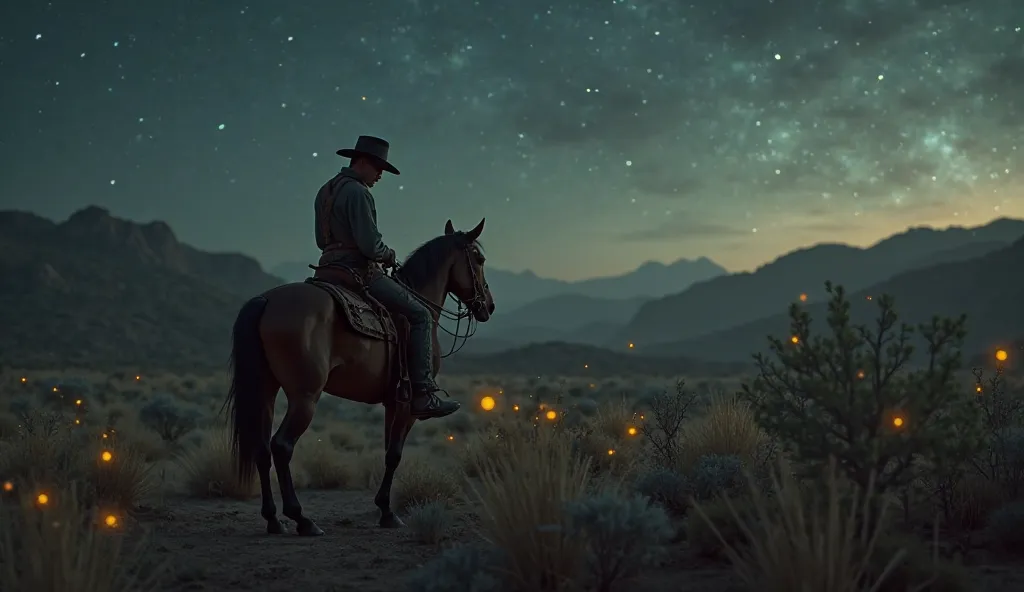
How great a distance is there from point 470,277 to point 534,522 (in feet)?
13.8

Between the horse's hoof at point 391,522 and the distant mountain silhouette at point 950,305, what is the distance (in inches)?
2702

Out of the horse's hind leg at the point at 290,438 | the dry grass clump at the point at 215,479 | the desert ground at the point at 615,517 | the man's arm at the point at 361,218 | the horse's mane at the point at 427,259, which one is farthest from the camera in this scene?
the dry grass clump at the point at 215,479

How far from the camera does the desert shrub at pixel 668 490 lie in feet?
22.8

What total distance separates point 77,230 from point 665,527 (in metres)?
99.5

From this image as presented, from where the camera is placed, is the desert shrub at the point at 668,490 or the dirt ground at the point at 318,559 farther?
the desert shrub at the point at 668,490

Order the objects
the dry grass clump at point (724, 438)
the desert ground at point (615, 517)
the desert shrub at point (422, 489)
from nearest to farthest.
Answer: the desert ground at point (615, 517) < the desert shrub at point (422, 489) < the dry grass clump at point (724, 438)

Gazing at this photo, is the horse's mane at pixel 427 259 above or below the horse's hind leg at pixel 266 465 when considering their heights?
above

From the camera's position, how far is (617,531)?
387 cm

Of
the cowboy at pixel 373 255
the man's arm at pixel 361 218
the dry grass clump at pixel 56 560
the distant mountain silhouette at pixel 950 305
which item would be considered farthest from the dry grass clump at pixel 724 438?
the distant mountain silhouette at pixel 950 305

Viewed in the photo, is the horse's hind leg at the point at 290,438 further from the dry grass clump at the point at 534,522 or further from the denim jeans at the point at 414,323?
the dry grass clump at the point at 534,522

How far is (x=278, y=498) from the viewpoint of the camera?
32.1 ft

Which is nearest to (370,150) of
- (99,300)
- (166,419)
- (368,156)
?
(368,156)

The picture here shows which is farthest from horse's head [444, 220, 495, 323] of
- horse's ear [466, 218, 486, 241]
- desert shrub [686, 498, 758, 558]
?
desert shrub [686, 498, 758, 558]

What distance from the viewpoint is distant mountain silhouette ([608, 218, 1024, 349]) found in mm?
144000
